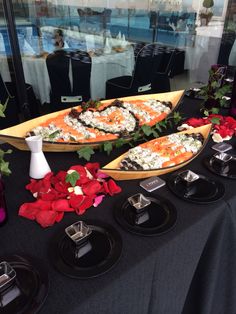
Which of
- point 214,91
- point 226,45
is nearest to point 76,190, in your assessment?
point 214,91

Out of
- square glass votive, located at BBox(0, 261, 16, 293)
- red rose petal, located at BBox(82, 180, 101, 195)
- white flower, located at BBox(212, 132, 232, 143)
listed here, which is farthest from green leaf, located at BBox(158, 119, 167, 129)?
square glass votive, located at BBox(0, 261, 16, 293)

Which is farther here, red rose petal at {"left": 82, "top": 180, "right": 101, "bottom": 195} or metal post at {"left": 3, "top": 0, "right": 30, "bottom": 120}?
metal post at {"left": 3, "top": 0, "right": 30, "bottom": 120}

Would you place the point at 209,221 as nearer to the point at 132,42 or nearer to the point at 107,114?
the point at 107,114

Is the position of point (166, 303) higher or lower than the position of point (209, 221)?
lower

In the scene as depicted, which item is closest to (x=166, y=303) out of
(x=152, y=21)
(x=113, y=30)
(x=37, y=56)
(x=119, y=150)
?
(x=119, y=150)

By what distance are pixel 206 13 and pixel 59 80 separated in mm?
2465

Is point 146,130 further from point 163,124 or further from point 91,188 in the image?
point 91,188

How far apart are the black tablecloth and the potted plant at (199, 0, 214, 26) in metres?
3.38

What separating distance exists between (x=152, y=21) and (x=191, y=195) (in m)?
3.50

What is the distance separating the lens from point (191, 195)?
74cm

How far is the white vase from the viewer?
757 millimetres

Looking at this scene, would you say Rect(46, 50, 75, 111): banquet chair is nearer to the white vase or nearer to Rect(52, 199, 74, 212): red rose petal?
the white vase

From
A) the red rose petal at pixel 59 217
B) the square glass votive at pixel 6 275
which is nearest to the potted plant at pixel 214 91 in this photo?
the red rose petal at pixel 59 217

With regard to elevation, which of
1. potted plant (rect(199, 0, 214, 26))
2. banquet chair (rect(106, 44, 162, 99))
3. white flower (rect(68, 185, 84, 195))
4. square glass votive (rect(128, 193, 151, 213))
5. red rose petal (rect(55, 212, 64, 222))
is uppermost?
potted plant (rect(199, 0, 214, 26))
